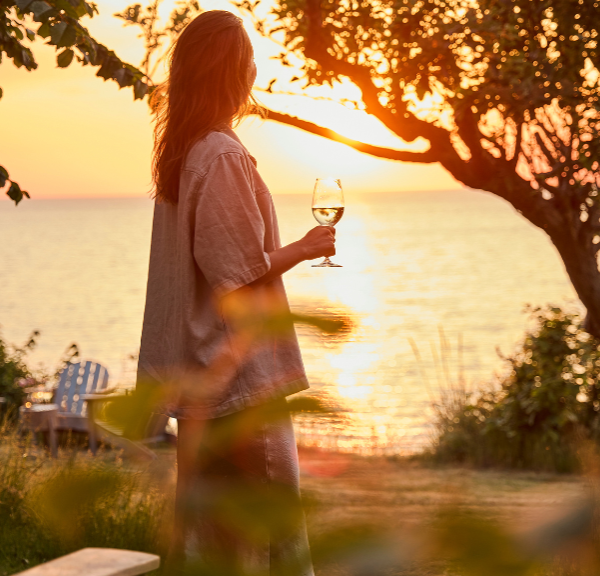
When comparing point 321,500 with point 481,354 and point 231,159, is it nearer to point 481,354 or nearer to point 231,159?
point 231,159

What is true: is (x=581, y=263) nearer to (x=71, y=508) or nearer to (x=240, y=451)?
(x=240, y=451)

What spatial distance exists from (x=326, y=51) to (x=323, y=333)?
4.85 meters

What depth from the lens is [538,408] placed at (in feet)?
21.9

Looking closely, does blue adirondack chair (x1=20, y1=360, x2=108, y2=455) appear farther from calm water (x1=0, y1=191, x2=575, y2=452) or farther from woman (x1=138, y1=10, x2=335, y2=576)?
woman (x1=138, y1=10, x2=335, y2=576)

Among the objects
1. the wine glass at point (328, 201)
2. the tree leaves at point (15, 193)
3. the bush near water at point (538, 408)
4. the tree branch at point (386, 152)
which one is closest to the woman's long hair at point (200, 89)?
the wine glass at point (328, 201)

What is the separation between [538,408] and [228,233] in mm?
5691

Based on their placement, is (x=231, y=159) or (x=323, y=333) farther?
(x=231, y=159)

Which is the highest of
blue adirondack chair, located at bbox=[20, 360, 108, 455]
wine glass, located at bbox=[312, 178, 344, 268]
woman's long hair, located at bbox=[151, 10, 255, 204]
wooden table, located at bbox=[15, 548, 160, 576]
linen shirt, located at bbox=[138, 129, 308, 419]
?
woman's long hair, located at bbox=[151, 10, 255, 204]

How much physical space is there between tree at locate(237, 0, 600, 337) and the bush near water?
1.39 metres

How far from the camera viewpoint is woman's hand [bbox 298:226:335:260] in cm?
159

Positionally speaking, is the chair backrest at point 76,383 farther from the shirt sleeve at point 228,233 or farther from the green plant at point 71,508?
the shirt sleeve at point 228,233

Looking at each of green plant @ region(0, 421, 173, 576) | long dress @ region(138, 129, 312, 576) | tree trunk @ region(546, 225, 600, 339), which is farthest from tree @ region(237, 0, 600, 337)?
long dress @ region(138, 129, 312, 576)

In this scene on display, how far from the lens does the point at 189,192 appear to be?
5.18ft

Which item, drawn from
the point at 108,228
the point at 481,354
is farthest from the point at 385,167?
the point at 108,228
